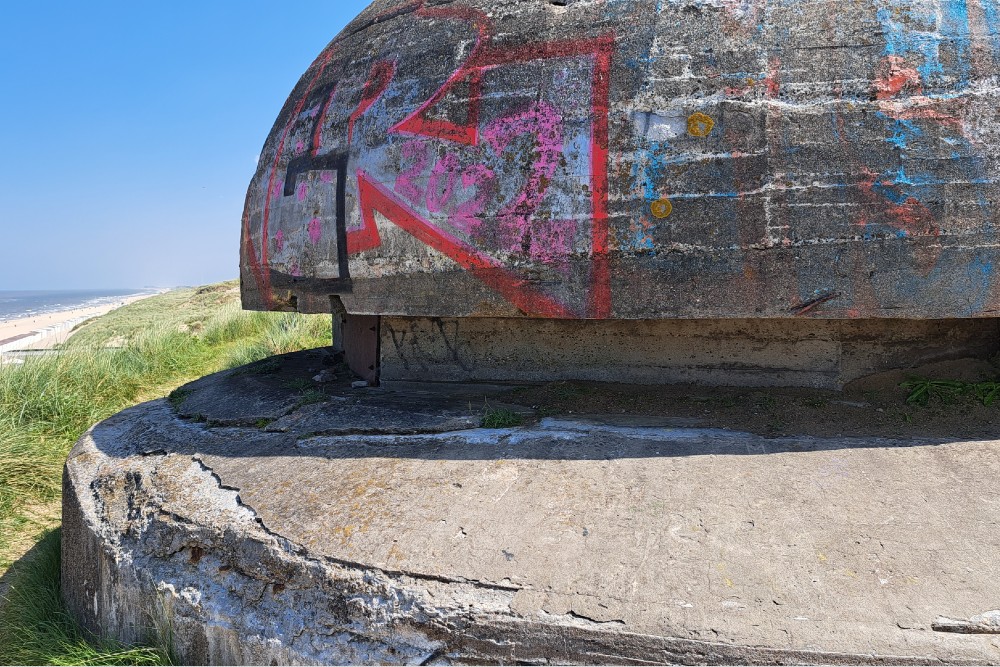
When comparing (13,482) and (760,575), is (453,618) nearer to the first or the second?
(760,575)

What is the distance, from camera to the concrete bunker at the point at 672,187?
2918mm

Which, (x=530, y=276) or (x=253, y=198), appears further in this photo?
(x=253, y=198)

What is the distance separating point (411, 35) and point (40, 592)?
3.63 metres

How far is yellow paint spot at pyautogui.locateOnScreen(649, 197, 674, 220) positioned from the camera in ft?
10.0

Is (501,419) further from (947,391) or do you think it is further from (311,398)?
(947,391)

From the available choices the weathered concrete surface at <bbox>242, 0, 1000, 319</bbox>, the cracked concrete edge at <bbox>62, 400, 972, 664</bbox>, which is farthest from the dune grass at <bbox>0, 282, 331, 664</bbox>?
the weathered concrete surface at <bbox>242, 0, 1000, 319</bbox>

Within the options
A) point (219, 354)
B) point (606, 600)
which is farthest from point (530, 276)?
point (219, 354)

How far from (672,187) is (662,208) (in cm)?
10

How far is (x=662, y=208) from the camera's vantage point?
10.0ft

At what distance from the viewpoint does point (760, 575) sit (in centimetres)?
209

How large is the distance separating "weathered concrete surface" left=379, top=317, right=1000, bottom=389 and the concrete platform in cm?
52

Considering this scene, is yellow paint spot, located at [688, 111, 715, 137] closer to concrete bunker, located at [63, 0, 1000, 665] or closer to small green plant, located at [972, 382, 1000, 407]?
concrete bunker, located at [63, 0, 1000, 665]

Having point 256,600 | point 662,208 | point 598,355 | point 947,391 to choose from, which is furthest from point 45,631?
point 947,391

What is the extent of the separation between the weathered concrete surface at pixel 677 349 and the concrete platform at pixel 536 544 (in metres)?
0.52
